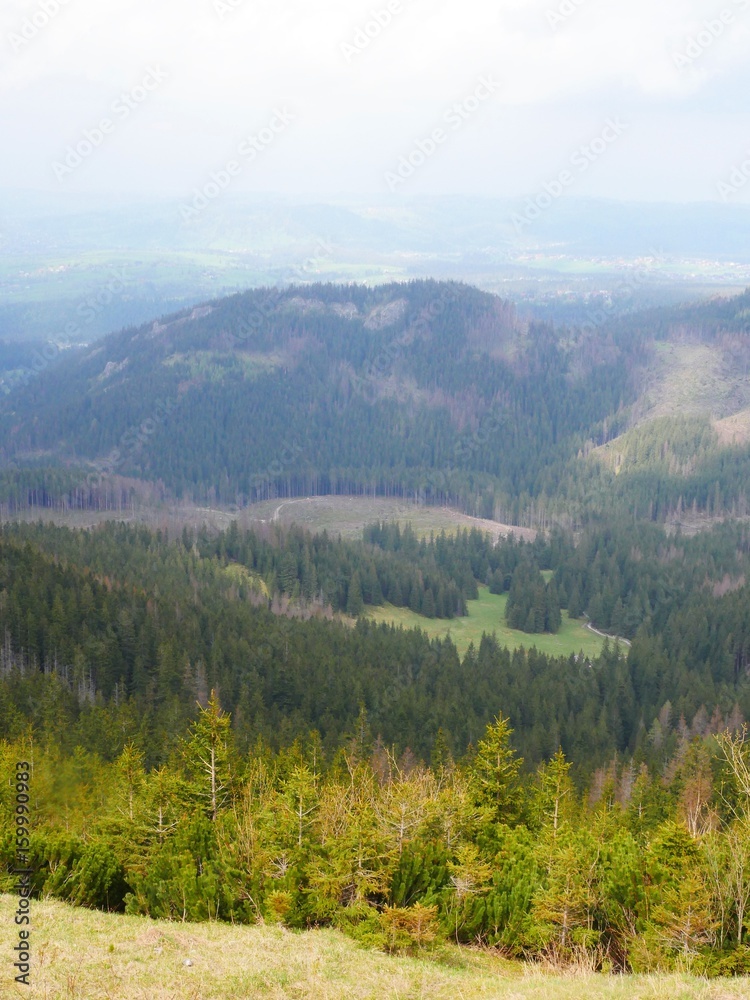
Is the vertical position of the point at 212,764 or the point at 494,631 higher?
the point at 212,764

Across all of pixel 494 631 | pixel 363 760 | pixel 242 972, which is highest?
pixel 242 972

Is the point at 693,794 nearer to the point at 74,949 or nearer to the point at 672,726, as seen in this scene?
the point at 672,726

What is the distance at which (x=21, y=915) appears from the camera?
35188 mm

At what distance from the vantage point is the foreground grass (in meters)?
31.5

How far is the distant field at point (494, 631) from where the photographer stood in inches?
6939

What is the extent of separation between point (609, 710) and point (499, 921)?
8400cm

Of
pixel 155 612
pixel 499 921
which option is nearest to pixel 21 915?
pixel 499 921

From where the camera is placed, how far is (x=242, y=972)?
33.4m

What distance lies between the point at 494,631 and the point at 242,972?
14690 centimetres
